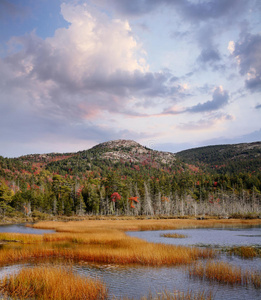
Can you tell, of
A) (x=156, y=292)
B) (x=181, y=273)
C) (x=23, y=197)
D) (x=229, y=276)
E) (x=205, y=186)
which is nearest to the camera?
(x=156, y=292)

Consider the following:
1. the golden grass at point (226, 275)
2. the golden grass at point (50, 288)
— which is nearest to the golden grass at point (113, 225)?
the golden grass at point (226, 275)

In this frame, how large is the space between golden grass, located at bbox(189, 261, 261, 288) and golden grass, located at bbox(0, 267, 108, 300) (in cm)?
734

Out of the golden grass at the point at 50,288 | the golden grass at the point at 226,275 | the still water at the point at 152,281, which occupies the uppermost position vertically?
the golden grass at the point at 50,288

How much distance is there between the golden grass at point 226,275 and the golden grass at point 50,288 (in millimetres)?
7336

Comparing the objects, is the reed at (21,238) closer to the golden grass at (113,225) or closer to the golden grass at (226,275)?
the golden grass at (113,225)

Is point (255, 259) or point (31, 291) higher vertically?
point (31, 291)

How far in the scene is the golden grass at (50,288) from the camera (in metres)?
13.6

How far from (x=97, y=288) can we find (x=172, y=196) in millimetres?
130086

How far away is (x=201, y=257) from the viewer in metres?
23.9

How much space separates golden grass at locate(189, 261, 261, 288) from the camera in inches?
648

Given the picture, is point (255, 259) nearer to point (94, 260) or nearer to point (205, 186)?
point (94, 260)

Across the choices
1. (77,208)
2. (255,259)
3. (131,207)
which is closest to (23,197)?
(77,208)

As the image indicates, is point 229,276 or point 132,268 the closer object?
point 229,276

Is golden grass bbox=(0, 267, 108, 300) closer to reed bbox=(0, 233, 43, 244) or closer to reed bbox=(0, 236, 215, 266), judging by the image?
reed bbox=(0, 236, 215, 266)
